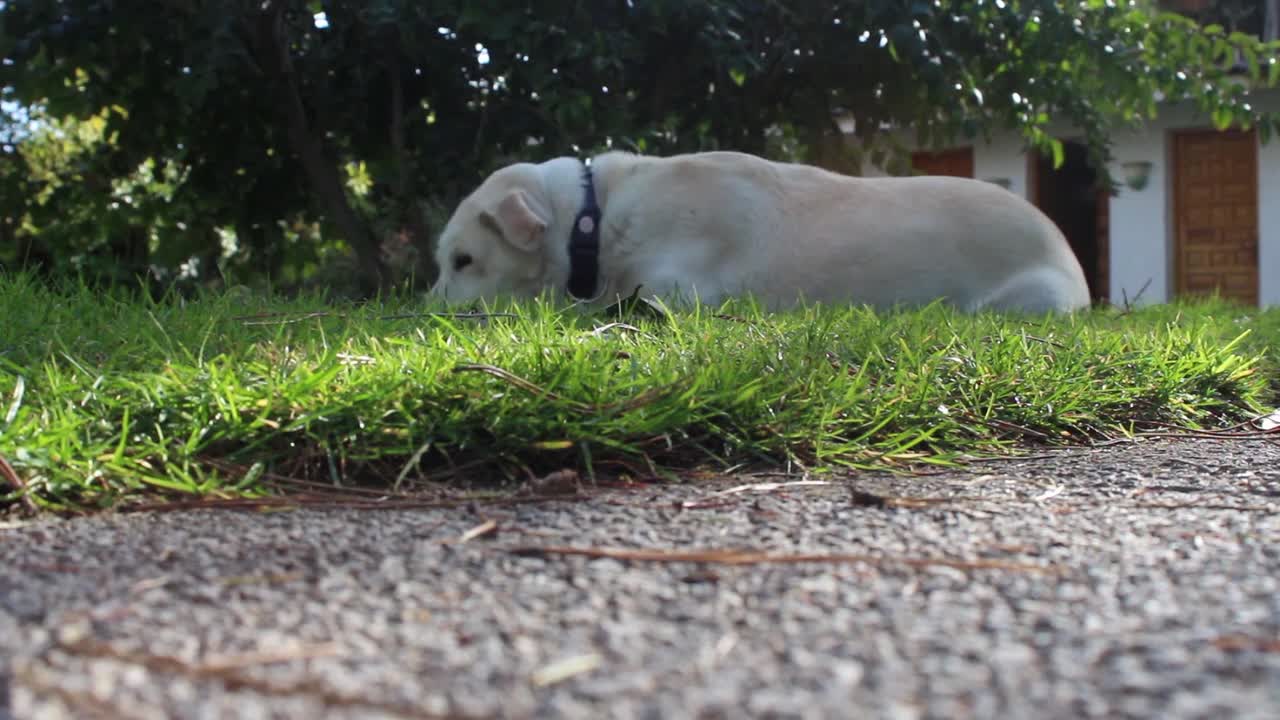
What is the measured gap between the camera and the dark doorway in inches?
520

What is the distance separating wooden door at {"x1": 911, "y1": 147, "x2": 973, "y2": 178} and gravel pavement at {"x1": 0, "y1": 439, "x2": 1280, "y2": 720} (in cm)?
1157

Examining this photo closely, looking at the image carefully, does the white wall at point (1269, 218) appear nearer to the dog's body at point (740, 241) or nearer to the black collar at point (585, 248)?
the dog's body at point (740, 241)

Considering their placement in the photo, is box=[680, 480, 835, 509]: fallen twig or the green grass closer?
box=[680, 480, 835, 509]: fallen twig

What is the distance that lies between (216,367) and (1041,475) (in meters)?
1.39

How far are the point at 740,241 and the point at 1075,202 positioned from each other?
33.6 ft

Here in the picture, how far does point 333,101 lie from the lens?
5.97 meters

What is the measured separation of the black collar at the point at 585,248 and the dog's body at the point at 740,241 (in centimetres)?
3

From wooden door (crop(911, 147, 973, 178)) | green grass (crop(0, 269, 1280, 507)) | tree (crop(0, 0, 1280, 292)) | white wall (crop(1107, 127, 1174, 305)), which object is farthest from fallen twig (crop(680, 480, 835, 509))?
wooden door (crop(911, 147, 973, 178))

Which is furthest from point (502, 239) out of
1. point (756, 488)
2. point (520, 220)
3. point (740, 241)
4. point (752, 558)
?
point (752, 558)

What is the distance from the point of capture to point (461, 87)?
5672mm

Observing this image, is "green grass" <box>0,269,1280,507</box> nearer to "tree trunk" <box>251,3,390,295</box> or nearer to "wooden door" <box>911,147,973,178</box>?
"tree trunk" <box>251,3,390,295</box>

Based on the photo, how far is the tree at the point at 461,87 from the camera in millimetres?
5203

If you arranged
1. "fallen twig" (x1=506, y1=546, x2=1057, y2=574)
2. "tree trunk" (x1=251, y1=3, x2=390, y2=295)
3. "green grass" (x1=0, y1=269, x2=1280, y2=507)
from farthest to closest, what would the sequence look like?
"tree trunk" (x1=251, y1=3, x2=390, y2=295)
"green grass" (x1=0, y1=269, x2=1280, y2=507)
"fallen twig" (x1=506, y1=546, x2=1057, y2=574)

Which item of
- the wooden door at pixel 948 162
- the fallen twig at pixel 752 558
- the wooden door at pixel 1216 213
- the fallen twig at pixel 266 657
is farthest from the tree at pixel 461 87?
the wooden door at pixel 948 162
